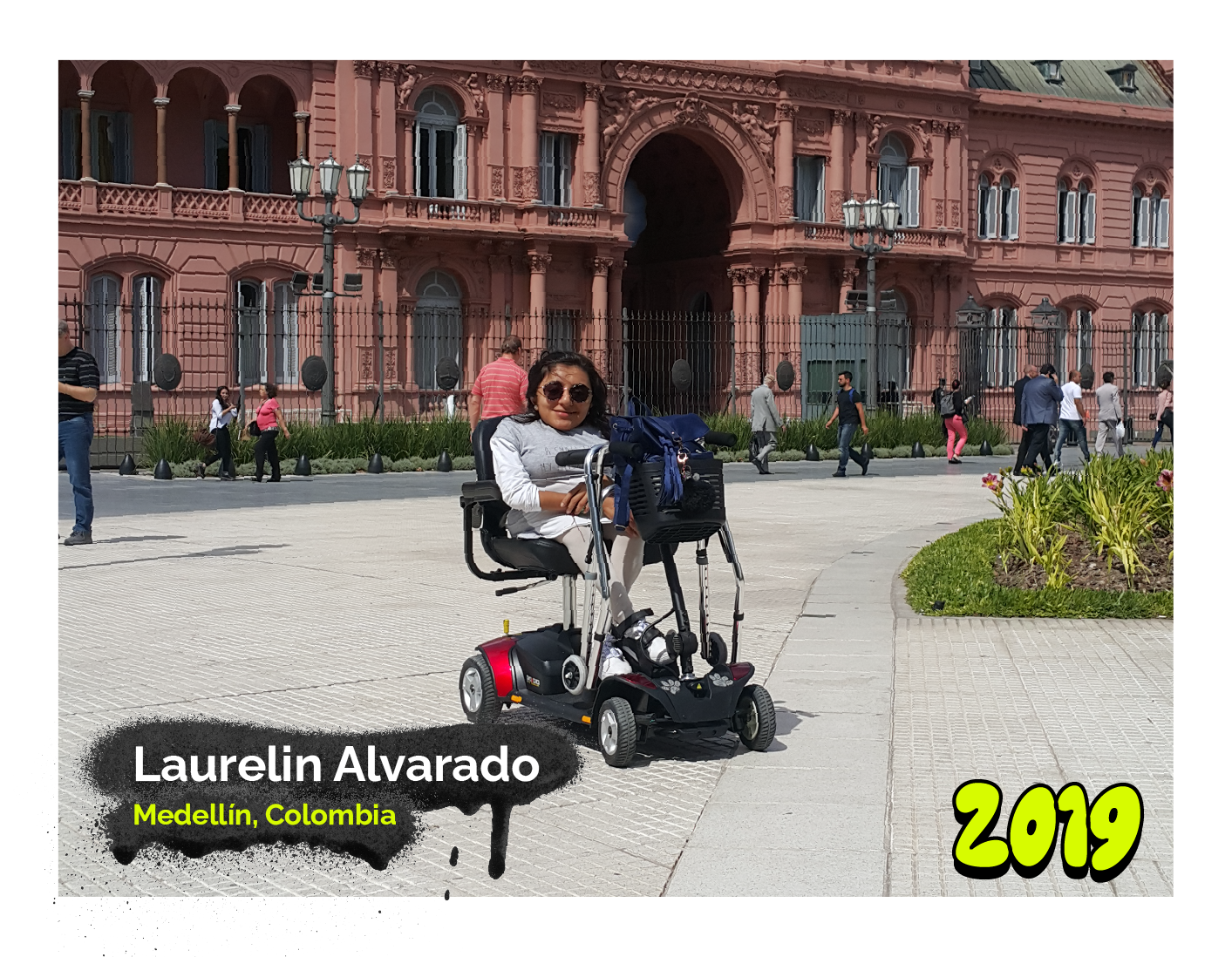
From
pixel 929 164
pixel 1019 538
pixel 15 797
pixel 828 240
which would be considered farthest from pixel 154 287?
pixel 15 797

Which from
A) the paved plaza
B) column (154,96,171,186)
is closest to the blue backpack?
the paved plaza

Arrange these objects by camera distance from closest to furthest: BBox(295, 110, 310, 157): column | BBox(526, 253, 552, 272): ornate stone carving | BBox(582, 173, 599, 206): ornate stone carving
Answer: BBox(295, 110, 310, 157): column → BBox(526, 253, 552, 272): ornate stone carving → BBox(582, 173, 599, 206): ornate stone carving

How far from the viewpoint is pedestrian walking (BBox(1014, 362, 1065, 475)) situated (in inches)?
841

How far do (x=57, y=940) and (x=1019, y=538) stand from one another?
8.07 m

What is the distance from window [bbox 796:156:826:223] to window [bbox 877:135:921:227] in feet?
5.65

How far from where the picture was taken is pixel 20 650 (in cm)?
413

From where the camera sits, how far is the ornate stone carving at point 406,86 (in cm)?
3600

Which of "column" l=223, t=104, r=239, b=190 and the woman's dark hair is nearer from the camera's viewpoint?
the woman's dark hair

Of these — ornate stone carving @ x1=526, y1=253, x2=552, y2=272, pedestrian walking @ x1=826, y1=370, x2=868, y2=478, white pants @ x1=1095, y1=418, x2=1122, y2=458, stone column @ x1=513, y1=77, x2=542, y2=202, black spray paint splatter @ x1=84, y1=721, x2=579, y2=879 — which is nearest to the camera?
black spray paint splatter @ x1=84, y1=721, x2=579, y2=879

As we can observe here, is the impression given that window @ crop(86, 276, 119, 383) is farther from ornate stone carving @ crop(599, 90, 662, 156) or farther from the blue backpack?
the blue backpack

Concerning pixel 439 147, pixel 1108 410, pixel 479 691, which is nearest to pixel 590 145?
pixel 439 147

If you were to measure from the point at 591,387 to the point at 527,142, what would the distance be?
3311cm

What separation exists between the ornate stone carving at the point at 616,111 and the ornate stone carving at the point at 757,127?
2713 mm
